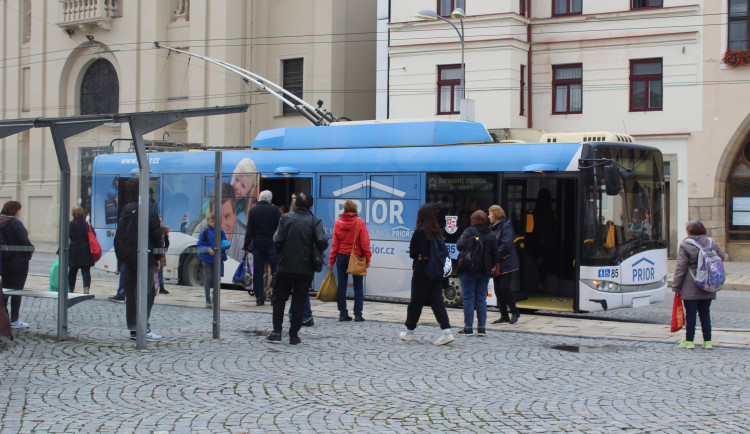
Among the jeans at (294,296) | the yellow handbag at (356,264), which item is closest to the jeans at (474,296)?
the yellow handbag at (356,264)

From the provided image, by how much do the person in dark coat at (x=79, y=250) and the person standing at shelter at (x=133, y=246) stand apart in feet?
5.18

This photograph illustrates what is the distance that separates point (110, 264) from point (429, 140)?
5.66 m

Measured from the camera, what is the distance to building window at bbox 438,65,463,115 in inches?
1154

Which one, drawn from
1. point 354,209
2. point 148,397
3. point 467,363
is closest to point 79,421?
point 148,397

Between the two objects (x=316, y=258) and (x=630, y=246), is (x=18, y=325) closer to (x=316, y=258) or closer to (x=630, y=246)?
(x=316, y=258)

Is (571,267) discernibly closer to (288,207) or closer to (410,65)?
(288,207)

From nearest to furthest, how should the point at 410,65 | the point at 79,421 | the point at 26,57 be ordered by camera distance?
the point at 79,421
the point at 410,65
the point at 26,57

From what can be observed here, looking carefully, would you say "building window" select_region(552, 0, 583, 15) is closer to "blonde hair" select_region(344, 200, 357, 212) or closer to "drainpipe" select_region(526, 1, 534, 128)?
"drainpipe" select_region(526, 1, 534, 128)

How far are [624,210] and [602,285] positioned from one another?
1.24m

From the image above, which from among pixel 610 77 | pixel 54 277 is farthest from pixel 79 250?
pixel 610 77

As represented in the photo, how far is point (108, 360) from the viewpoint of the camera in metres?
9.15

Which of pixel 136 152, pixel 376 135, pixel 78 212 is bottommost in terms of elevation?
pixel 78 212

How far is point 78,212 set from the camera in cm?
1232

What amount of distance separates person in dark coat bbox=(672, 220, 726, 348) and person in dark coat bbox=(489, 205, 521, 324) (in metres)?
2.53
